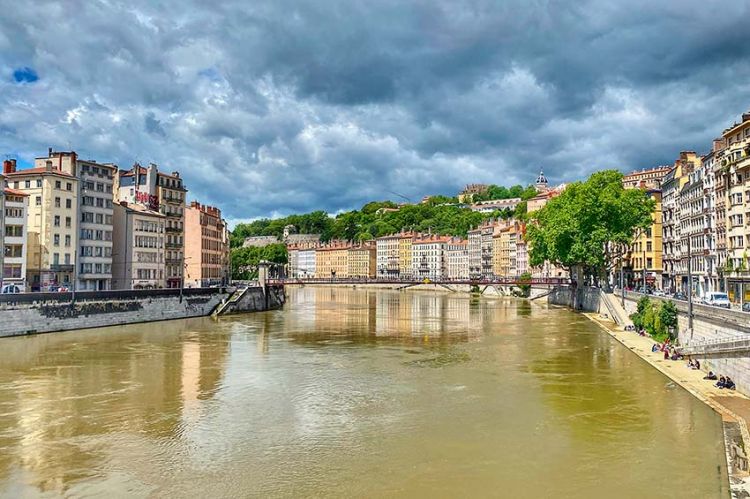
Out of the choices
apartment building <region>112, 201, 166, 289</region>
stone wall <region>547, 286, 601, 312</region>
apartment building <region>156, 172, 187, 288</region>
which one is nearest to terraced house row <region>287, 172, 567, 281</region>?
stone wall <region>547, 286, 601, 312</region>

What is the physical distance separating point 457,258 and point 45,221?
134 meters

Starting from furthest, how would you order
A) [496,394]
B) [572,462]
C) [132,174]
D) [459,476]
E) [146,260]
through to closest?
[132,174], [146,260], [496,394], [572,462], [459,476]

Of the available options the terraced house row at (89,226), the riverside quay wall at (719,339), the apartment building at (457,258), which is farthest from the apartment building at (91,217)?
the apartment building at (457,258)

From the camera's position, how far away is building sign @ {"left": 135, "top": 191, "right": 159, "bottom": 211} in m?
A: 79.2

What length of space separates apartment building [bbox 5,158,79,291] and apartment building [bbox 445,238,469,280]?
12825 cm

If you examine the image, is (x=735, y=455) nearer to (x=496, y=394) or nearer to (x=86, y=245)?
(x=496, y=394)

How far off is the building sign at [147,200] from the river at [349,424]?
120ft

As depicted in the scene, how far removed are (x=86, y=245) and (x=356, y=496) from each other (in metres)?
58.6

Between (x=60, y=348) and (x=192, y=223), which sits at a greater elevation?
(x=192, y=223)

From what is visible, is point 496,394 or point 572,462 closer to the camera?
point 572,462

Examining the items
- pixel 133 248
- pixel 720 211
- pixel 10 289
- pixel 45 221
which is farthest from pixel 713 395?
pixel 133 248

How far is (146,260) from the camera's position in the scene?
247 feet

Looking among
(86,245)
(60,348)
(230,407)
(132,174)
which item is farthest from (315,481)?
(132,174)

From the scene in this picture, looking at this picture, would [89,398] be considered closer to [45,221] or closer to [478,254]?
[45,221]
